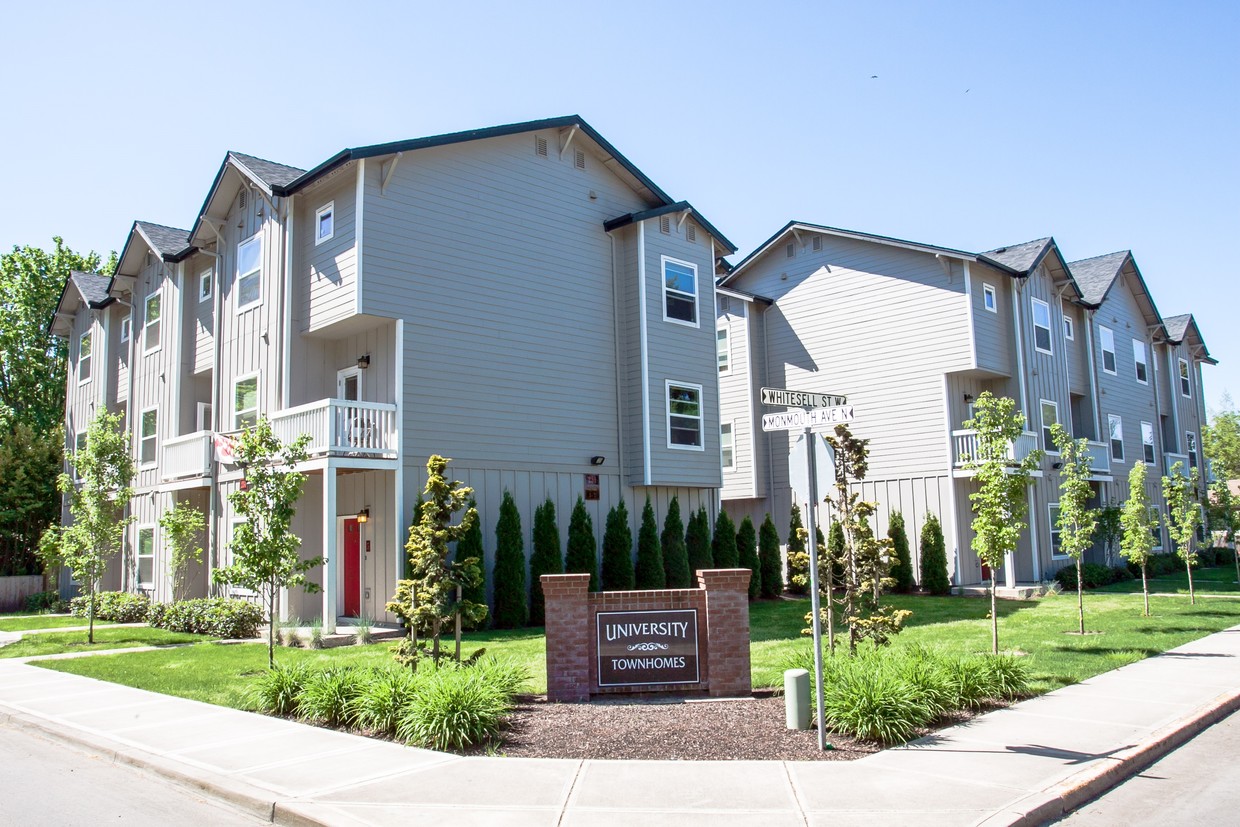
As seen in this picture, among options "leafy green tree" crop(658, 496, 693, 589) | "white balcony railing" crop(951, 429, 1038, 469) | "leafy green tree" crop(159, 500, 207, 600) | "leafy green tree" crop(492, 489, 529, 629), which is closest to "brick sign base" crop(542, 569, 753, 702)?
"leafy green tree" crop(492, 489, 529, 629)

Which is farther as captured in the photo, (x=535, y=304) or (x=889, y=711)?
(x=535, y=304)

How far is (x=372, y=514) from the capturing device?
19.7 metres

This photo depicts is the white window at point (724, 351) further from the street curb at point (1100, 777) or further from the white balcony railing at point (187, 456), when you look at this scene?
the street curb at point (1100, 777)

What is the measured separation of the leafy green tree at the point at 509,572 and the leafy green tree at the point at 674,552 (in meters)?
4.00

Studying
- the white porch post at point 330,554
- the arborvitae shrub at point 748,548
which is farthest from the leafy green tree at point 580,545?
the white porch post at point 330,554

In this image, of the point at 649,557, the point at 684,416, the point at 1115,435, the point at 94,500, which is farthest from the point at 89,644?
the point at 1115,435

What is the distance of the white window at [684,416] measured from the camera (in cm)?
2303

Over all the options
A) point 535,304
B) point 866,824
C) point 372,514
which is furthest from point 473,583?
point 535,304

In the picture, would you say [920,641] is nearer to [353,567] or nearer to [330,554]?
[330,554]

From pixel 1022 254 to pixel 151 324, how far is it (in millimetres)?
25870

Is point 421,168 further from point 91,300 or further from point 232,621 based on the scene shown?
point 91,300

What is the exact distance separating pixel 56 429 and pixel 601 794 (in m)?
36.7

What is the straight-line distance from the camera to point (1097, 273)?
34250mm

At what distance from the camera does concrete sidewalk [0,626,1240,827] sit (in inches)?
258
